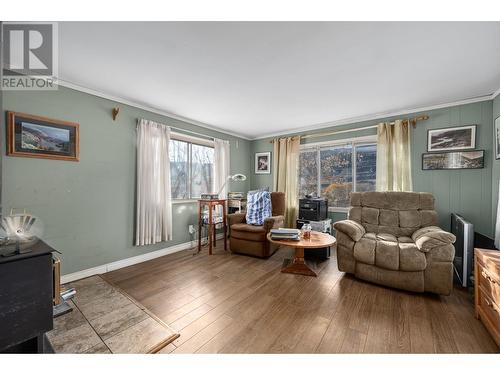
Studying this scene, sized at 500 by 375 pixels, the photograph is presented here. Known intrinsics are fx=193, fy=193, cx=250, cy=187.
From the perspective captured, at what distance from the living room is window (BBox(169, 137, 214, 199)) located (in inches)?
1.4

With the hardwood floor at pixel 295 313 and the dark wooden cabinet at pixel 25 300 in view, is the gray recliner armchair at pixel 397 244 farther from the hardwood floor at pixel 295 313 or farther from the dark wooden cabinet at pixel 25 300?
the dark wooden cabinet at pixel 25 300

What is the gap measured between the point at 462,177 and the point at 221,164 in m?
3.67

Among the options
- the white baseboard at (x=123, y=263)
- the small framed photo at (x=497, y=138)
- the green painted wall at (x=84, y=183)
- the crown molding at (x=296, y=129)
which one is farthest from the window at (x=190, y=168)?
the small framed photo at (x=497, y=138)

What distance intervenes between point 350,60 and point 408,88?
1.07 meters

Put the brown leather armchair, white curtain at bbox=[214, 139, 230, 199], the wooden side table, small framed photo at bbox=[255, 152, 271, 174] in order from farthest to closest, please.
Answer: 1. small framed photo at bbox=[255, 152, 271, 174]
2. white curtain at bbox=[214, 139, 230, 199]
3. the wooden side table
4. the brown leather armchair

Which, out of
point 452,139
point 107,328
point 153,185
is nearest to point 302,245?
point 107,328

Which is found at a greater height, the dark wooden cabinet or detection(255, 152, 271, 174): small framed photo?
detection(255, 152, 271, 174): small framed photo

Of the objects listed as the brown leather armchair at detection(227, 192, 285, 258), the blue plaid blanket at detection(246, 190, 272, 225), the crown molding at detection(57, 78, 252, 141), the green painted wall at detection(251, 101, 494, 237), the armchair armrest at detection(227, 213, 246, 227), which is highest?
the crown molding at detection(57, 78, 252, 141)

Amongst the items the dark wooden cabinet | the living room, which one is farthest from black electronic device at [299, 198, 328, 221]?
the dark wooden cabinet

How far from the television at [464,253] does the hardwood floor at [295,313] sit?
190 millimetres

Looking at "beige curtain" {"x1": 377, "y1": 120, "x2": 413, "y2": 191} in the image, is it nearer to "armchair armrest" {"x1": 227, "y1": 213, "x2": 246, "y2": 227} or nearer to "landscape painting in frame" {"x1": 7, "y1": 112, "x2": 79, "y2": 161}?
"armchair armrest" {"x1": 227, "y1": 213, "x2": 246, "y2": 227}

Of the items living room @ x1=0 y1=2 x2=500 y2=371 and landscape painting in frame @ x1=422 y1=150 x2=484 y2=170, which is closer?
living room @ x1=0 y1=2 x2=500 y2=371

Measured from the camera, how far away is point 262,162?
4.47 m

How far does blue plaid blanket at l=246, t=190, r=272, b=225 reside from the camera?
10.3ft
